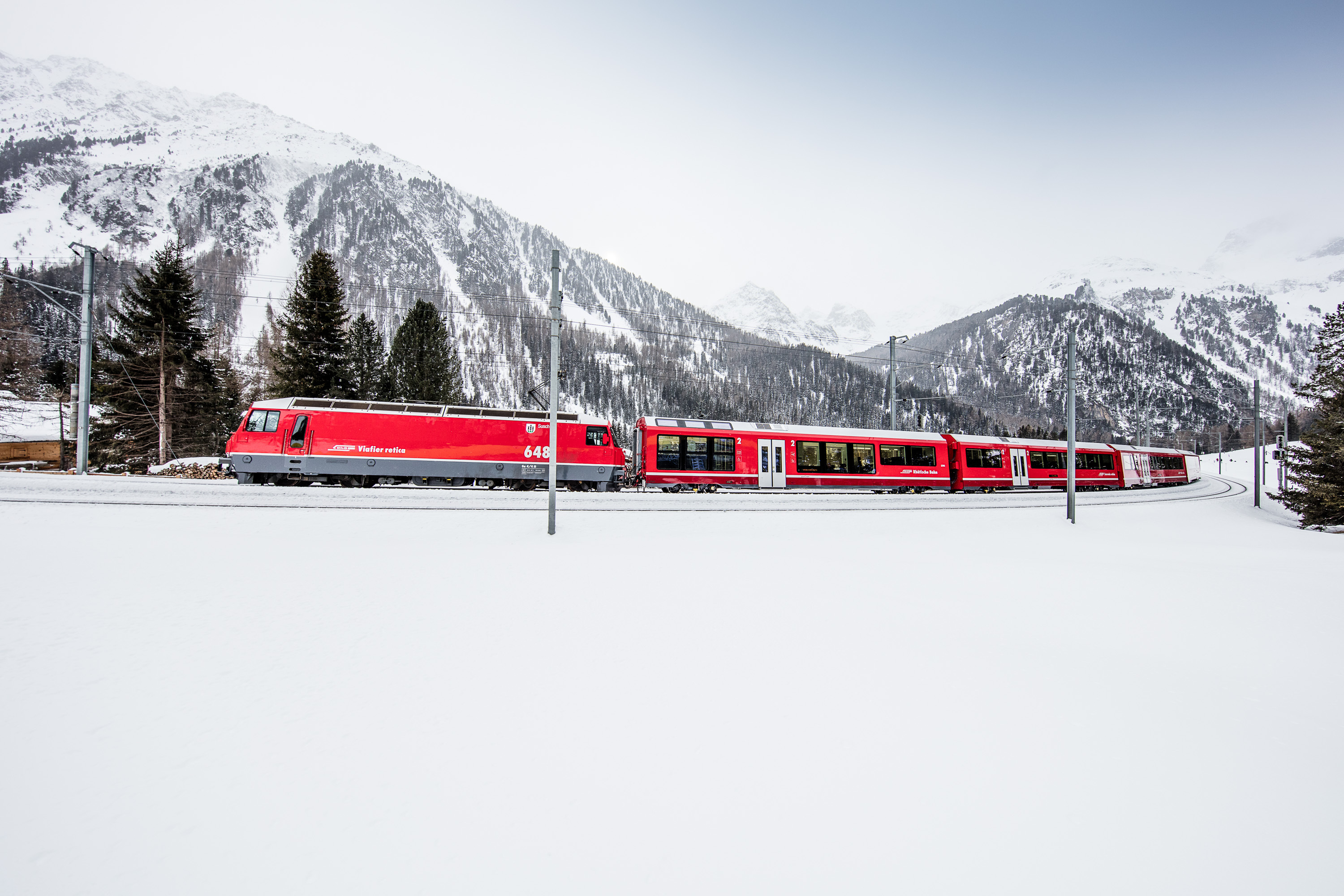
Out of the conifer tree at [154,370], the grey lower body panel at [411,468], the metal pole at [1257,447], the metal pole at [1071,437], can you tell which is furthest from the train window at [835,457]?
the conifer tree at [154,370]

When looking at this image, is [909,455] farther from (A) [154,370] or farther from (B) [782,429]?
(A) [154,370]

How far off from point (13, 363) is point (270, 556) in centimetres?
4453

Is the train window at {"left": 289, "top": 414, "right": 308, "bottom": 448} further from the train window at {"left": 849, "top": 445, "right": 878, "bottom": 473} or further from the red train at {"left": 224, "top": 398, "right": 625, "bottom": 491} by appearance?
the train window at {"left": 849, "top": 445, "right": 878, "bottom": 473}

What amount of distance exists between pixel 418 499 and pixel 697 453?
11.7 metres

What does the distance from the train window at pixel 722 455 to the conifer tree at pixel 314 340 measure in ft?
81.9

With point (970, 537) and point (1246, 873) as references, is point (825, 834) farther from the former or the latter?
point (970, 537)

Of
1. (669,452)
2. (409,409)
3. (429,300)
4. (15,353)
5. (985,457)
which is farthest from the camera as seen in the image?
(429,300)

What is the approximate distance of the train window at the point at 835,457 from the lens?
27.1 metres

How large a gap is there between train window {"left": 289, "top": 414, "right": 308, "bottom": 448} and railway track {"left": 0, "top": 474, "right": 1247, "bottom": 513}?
210 cm

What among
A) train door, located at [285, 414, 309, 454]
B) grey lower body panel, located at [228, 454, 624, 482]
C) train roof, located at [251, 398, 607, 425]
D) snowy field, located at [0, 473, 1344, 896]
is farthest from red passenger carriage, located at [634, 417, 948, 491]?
snowy field, located at [0, 473, 1344, 896]

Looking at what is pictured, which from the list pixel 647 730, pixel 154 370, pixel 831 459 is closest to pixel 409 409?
pixel 831 459

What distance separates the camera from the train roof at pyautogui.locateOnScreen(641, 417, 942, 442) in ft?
80.0

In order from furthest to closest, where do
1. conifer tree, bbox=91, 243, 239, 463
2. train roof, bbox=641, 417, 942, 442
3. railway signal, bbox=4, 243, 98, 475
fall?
1. conifer tree, bbox=91, 243, 239, 463
2. train roof, bbox=641, 417, 942, 442
3. railway signal, bbox=4, 243, 98, 475

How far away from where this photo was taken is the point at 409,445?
21.3 meters
